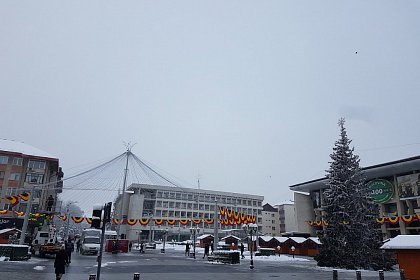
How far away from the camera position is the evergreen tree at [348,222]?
90.6 ft

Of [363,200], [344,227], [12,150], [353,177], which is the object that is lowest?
[344,227]

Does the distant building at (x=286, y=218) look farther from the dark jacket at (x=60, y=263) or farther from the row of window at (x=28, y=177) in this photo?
the dark jacket at (x=60, y=263)

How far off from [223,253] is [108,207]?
20613mm

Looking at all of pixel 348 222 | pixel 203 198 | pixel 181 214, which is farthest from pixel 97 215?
pixel 203 198

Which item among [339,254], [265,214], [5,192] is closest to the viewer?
[339,254]

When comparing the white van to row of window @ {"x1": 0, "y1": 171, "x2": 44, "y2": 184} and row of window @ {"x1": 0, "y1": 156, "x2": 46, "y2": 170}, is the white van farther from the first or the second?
row of window @ {"x1": 0, "y1": 156, "x2": 46, "y2": 170}

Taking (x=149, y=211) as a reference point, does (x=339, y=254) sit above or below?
below

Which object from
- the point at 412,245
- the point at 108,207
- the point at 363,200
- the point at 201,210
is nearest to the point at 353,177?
the point at 363,200

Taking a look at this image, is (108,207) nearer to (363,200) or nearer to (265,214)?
(363,200)

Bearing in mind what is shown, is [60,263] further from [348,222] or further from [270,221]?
[270,221]

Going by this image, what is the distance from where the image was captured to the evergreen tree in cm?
2762

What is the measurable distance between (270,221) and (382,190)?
2616 inches

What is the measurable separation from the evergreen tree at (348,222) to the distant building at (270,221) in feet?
321

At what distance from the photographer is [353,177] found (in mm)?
29625
